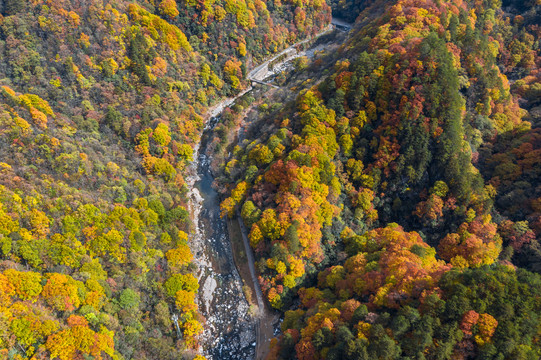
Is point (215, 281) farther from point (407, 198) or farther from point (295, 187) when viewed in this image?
point (407, 198)

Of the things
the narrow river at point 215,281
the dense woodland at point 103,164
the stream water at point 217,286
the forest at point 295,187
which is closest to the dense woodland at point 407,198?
the forest at point 295,187

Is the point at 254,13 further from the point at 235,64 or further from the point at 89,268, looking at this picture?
the point at 89,268

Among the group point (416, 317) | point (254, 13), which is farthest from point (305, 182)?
point (254, 13)

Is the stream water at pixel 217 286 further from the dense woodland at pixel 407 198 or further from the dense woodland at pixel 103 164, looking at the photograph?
the dense woodland at pixel 407 198

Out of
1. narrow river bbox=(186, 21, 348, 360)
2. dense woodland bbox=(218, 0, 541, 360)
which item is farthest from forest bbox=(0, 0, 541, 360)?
narrow river bbox=(186, 21, 348, 360)

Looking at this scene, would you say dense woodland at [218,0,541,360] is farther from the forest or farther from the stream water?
the stream water

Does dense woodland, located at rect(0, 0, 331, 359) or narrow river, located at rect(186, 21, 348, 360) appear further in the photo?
narrow river, located at rect(186, 21, 348, 360)
